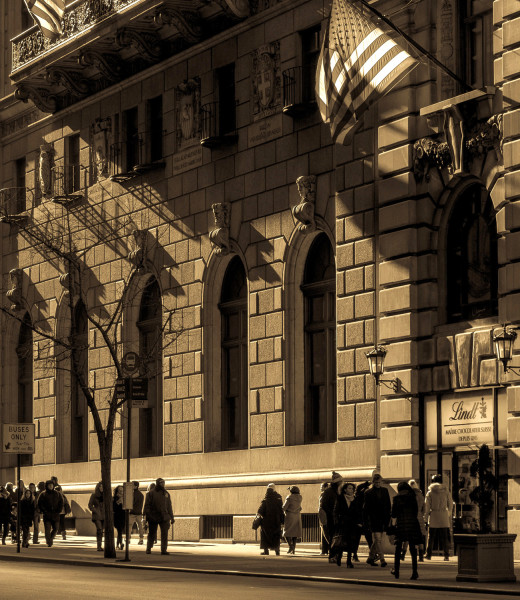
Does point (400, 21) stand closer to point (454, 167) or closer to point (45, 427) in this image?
point (454, 167)

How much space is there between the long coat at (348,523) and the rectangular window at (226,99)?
14691 millimetres

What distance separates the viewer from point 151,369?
1757 inches

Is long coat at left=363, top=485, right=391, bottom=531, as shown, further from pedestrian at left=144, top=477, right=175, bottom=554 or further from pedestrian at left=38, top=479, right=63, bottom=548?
pedestrian at left=38, top=479, right=63, bottom=548

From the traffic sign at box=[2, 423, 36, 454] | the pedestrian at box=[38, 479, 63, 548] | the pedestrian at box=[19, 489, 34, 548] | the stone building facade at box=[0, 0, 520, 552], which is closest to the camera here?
the stone building facade at box=[0, 0, 520, 552]

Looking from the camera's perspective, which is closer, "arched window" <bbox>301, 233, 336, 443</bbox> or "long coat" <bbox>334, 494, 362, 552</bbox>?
"long coat" <bbox>334, 494, 362, 552</bbox>

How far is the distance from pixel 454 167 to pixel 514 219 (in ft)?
7.11

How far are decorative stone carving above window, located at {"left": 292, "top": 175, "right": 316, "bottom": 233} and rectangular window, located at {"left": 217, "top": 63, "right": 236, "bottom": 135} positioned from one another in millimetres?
4507

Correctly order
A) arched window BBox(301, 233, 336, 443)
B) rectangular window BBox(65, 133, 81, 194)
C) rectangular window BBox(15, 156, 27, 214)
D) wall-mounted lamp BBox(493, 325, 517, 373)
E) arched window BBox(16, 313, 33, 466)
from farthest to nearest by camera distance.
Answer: rectangular window BBox(15, 156, 27, 214) < arched window BBox(16, 313, 33, 466) < rectangular window BBox(65, 133, 81, 194) < arched window BBox(301, 233, 336, 443) < wall-mounted lamp BBox(493, 325, 517, 373)

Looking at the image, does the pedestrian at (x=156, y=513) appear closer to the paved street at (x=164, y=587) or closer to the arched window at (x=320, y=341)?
the arched window at (x=320, y=341)

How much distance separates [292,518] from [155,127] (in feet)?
47.7

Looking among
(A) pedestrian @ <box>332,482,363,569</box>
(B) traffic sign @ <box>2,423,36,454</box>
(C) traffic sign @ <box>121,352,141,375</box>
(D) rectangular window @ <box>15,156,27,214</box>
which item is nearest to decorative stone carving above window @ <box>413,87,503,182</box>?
(A) pedestrian @ <box>332,482,363,569</box>

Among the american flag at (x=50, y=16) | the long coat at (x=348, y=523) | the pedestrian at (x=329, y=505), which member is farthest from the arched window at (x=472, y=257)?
the american flag at (x=50, y=16)

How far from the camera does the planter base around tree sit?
24781 mm

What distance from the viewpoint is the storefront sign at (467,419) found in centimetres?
3203
